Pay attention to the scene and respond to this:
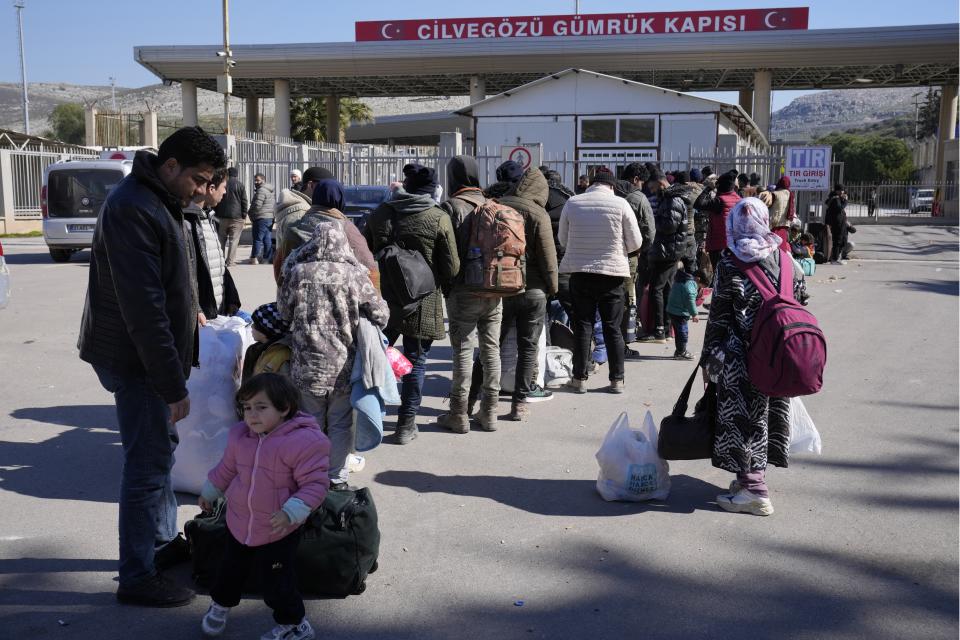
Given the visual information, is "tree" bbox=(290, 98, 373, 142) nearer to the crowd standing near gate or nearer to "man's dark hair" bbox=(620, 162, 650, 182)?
"man's dark hair" bbox=(620, 162, 650, 182)

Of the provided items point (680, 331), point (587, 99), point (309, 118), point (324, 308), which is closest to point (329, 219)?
point (324, 308)

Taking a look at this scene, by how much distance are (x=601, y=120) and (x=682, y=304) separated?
1741cm

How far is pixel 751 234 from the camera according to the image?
193 inches

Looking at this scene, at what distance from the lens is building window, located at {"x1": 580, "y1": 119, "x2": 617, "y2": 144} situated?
2538 centimetres

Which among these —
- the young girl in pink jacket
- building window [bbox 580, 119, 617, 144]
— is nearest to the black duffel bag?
the young girl in pink jacket

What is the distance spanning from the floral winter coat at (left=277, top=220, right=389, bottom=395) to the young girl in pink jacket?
117 cm

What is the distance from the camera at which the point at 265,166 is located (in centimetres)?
2208

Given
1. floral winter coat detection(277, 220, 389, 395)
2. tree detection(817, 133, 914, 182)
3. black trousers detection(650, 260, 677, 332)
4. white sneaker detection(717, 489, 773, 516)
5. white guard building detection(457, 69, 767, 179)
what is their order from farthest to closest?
tree detection(817, 133, 914, 182)
white guard building detection(457, 69, 767, 179)
black trousers detection(650, 260, 677, 332)
white sneaker detection(717, 489, 773, 516)
floral winter coat detection(277, 220, 389, 395)

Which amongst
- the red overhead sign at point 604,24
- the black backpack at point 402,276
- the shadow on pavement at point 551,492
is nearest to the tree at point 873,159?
the red overhead sign at point 604,24

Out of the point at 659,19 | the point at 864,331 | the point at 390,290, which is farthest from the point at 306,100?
the point at 390,290

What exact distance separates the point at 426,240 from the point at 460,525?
209 cm

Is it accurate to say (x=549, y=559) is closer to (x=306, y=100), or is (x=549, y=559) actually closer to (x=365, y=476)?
(x=365, y=476)

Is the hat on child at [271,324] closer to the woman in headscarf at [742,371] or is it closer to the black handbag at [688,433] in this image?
the black handbag at [688,433]

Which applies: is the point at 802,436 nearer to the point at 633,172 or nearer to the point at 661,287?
the point at 633,172
